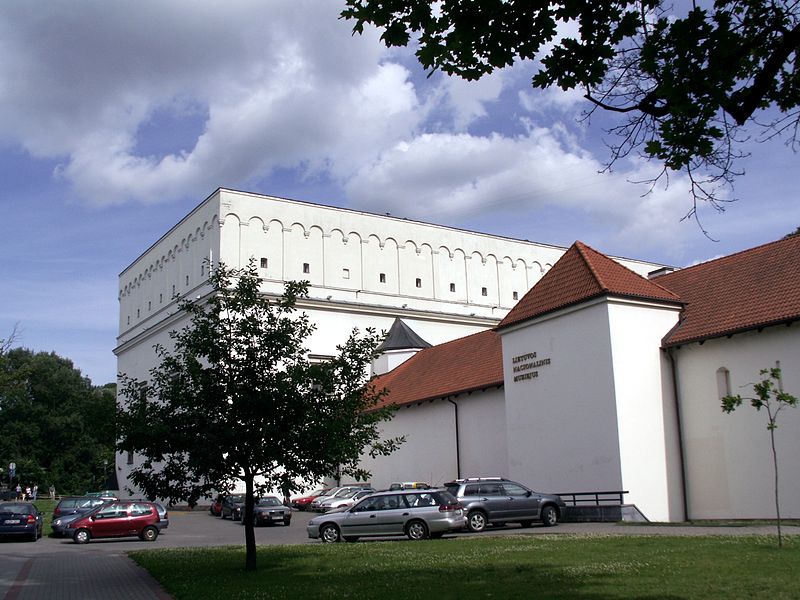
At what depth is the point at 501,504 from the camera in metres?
25.6

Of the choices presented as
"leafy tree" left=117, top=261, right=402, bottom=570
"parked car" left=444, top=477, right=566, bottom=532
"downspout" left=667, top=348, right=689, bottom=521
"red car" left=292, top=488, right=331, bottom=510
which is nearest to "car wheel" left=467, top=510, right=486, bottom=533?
"parked car" left=444, top=477, right=566, bottom=532

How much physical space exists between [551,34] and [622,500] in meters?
21.4

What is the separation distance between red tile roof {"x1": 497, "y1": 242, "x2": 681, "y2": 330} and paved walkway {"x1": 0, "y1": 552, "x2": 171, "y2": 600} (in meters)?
16.9

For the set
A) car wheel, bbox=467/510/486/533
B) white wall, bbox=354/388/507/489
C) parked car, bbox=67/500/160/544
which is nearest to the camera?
car wheel, bbox=467/510/486/533

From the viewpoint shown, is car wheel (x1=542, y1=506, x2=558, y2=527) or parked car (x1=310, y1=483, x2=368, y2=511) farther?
parked car (x1=310, y1=483, x2=368, y2=511)

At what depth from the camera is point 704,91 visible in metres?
8.42

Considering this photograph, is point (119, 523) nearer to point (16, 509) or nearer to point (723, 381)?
point (16, 509)

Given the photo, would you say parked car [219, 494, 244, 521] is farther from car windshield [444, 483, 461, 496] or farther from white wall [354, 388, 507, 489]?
car windshield [444, 483, 461, 496]

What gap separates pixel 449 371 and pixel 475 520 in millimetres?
18173

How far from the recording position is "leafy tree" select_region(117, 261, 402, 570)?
1611cm

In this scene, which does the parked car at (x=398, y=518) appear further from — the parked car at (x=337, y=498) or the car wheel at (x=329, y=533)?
the parked car at (x=337, y=498)

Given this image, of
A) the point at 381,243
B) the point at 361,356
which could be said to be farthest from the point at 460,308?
the point at 361,356

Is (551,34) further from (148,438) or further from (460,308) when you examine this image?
(460,308)

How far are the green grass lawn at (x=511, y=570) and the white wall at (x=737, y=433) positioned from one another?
25.6 feet
